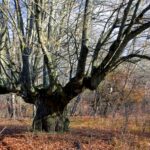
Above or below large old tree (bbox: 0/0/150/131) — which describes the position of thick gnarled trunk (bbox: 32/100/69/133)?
below

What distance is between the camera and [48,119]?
14445 mm

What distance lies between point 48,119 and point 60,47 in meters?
2.63

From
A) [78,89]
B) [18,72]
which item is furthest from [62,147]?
[18,72]

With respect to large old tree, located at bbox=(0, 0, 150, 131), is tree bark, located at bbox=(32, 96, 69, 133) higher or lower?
lower

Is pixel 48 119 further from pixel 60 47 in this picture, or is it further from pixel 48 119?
pixel 60 47

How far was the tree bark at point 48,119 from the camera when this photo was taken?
14461 millimetres

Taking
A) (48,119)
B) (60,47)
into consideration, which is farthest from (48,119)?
(60,47)

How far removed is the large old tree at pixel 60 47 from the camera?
41.6 ft

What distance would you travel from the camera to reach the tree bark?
14.5m

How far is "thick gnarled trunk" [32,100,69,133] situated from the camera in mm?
14469

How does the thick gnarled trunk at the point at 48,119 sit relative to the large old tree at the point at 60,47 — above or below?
below

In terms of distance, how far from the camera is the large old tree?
500 inches

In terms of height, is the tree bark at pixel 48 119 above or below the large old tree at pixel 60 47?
below

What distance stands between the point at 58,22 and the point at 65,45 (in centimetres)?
93
